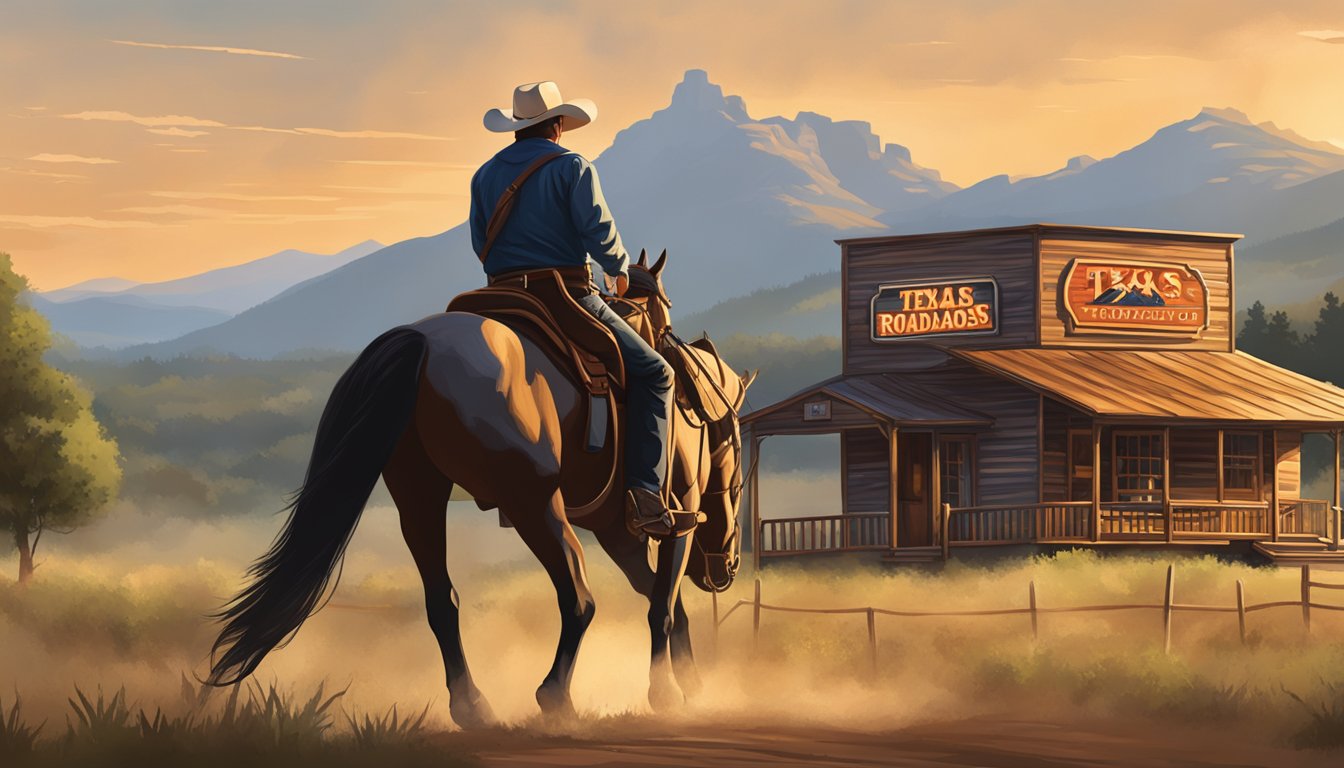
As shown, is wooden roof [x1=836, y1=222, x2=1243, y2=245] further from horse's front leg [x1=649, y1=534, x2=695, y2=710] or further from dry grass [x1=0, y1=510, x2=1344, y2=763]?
horse's front leg [x1=649, y1=534, x2=695, y2=710]

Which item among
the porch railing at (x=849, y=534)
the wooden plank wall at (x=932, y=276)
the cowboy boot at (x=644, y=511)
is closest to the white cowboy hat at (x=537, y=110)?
the cowboy boot at (x=644, y=511)

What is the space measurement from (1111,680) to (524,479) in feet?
22.5

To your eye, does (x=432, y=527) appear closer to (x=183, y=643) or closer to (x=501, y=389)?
(x=501, y=389)

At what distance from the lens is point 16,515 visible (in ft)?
80.5

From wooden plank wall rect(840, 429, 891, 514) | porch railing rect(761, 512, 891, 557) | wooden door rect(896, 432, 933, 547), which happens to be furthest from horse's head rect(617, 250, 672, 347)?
wooden plank wall rect(840, 429, 891, 514)

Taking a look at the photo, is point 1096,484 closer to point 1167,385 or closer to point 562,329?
point 1167,385

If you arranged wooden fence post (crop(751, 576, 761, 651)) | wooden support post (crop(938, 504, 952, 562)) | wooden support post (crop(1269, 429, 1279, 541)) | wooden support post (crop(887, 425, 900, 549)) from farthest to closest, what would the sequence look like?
wooden support post (crop(1269, 429, 1279, 541)) → wooden support post (crop(938, 504, 952, 562)) → wooden support post (crop(887, 425, 900, 549)) → wooden fence post (crop(751, 576, 761, 651))

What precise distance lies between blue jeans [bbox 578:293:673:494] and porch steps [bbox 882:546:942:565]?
20321mm

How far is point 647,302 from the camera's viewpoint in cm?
1178

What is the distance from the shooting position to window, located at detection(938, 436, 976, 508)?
31531mm

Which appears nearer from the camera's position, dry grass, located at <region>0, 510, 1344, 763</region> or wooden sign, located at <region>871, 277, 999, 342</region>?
dry grass, located at <region>0, 510, 1344, 763</region>

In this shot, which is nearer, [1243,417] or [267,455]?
[1243,417]

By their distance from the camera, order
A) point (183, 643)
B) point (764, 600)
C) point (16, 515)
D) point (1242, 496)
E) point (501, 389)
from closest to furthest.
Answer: point (501, 389)
point (183, 643)
point (764, 600)
point (16, 515)
point (1242, 496)

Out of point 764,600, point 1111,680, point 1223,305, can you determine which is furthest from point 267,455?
point 1111,680
